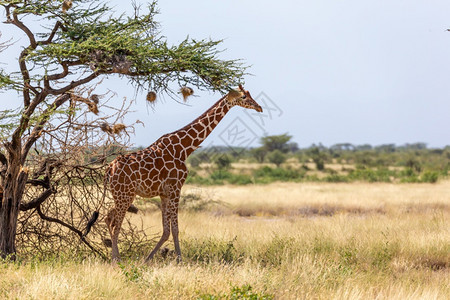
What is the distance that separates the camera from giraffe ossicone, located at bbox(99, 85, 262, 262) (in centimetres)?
815

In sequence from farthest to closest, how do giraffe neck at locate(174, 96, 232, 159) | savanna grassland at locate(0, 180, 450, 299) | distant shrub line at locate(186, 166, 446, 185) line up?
1. distant shrub line at locate(186, 166, 446, 185)
2. giraffe neck at locate(174, 96, 232, 159)
3. savanna grassland at locate(0, 180, 450, 299)

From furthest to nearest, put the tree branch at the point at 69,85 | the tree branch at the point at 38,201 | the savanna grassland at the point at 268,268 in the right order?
1. the tree branch at the point at 38,201
2. the tree branch at the point at 69,85
3. the savanna grassland at the point at 268,268

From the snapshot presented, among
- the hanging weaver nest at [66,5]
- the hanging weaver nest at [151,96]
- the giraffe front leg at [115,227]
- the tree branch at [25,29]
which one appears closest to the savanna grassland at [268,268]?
the giraffe front leg at [115,227]

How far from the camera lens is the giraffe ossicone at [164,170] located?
8.15 metres

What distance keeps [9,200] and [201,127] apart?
10.5 ft

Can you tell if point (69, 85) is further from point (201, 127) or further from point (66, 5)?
point (201, 127)

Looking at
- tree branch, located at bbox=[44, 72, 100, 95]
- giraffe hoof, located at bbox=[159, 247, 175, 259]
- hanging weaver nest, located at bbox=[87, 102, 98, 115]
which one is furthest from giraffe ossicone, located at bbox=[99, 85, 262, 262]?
tree branch, located at bbox=[44, 72, 100, 95]

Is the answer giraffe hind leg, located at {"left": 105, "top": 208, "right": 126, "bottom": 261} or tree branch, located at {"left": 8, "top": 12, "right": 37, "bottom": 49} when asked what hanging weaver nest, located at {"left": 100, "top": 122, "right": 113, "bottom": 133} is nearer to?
giraffe hind leg, located at {"left": 105, "top": 208, "right": 126, "bottom": 261}

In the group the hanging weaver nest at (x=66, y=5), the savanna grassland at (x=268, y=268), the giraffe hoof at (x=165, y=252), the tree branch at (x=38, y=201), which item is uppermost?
the hanging weaver nest at (x=66, y=5)

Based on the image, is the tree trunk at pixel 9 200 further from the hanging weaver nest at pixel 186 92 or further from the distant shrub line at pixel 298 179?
the distant shrub line at pixel 298 179

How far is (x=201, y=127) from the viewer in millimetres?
8586

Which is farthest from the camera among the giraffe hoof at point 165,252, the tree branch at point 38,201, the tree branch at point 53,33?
the tree branch at point 38,201

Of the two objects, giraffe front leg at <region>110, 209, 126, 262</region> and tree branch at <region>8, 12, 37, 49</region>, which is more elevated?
tree branch at <region>8, 12, 37, 49</region>

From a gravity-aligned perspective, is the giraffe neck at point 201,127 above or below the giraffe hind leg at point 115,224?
above
